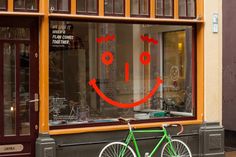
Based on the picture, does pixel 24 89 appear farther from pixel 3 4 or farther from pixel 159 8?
pixel 159 8

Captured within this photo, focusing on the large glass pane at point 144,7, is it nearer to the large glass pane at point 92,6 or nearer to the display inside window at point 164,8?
the display inside window at point 164,8

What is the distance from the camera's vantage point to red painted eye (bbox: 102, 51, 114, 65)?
9.21m

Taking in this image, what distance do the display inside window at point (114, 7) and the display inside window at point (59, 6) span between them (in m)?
0.73

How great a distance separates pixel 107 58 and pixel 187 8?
6.23 feet

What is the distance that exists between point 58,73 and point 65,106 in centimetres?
61

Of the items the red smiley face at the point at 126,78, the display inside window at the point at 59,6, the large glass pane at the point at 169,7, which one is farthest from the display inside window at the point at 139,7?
the display inside window at the point at 59,6

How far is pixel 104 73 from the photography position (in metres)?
9.22

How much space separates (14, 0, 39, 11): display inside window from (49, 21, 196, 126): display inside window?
430 mm

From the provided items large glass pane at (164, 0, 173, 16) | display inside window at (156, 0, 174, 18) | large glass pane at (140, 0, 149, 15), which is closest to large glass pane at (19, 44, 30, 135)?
large glass pane at (140, 0, 149, 15)

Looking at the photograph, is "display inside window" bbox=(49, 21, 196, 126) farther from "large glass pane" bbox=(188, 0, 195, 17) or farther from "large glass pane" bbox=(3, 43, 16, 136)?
"large glass pane" bbox=(3, 43, 16, 136)

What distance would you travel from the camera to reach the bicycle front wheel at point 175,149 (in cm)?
898

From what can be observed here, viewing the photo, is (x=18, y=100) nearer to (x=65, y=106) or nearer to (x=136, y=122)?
(x=65, y=106)

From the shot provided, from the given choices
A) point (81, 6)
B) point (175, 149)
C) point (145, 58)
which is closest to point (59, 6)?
point (81, 6)

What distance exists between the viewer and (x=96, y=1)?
8.90 meters
